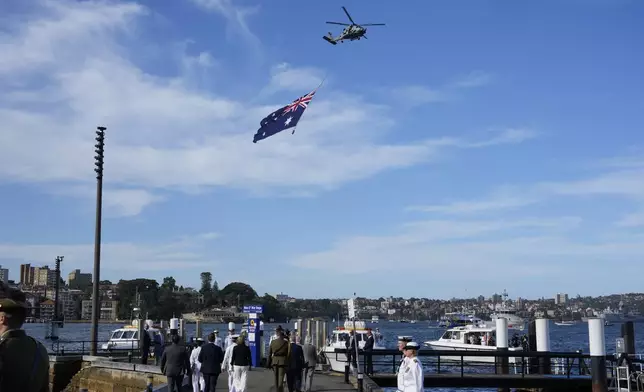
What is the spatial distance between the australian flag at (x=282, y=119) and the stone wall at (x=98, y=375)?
35.4 ft

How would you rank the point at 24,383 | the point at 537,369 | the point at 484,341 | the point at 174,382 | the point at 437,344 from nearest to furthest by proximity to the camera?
the point at 24,383 → the point at 174,382 → the point at 537,369 → the point at 484,341 → the point at 437,344

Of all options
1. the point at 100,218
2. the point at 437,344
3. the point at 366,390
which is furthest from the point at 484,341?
the point at 366,390

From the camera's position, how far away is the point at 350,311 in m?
22.8

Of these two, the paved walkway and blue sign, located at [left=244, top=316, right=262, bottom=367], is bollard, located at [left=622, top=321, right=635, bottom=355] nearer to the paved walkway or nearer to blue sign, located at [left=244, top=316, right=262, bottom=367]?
the paved walkway

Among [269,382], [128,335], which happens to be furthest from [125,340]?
[269,382]

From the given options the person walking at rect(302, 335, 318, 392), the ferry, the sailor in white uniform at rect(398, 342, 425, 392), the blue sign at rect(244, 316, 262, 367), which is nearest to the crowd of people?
the person walking at rect(302, 335, 318, 392)

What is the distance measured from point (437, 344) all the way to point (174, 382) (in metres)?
51.6

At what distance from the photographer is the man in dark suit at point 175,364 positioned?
698 inches

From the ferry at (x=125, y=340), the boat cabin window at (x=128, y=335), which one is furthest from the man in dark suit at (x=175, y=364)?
the boat cabin window at (x=128, y=335)

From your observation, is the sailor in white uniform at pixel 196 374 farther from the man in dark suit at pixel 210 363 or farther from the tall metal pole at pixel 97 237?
the tall metal pole at pixel 97 237

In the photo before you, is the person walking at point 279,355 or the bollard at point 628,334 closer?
the person walking at point 279,355

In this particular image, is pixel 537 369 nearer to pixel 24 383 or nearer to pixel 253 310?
pixel 253 310

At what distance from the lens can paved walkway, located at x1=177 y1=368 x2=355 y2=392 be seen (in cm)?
2248

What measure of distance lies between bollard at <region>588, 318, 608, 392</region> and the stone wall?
14153 millimetres
